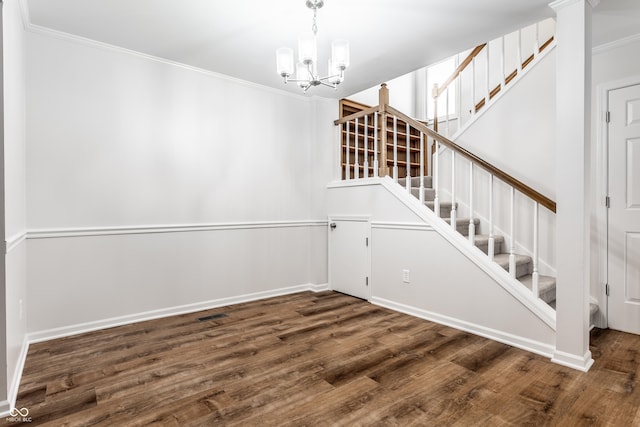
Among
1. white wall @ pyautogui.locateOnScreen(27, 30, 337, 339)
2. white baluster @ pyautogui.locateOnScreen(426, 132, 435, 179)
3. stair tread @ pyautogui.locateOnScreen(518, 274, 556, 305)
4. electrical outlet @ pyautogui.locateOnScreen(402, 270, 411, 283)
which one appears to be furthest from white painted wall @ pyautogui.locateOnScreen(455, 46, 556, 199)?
white wall @ pyautogui.locateOnScreen(27, 30, 337, 339)

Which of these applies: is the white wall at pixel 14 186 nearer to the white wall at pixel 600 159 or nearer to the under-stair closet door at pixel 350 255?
the under-stair closet door at pixel 350 255

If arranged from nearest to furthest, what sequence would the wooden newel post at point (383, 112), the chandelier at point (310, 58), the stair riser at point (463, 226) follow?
the chandelier at point (310, 58)
the stair riser at point (463, 226)
the wooden newel post at point (383, 112)

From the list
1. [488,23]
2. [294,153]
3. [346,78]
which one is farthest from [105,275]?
[488,23]

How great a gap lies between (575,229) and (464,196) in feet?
5.46

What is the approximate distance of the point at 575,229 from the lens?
7.38 feet

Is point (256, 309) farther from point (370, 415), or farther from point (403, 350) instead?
point (370, 415)

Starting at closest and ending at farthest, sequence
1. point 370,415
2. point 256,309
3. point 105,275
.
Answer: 1. point 370,415
2. point 105,275
3. point 256,309

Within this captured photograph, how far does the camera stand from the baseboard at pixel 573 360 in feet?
7.30

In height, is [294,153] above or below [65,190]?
Result: above

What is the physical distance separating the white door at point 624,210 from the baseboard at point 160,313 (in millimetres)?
2957

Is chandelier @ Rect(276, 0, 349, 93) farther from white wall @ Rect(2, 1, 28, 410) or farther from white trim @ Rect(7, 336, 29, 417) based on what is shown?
white trim @ Rect(7, 336, 29, 417)

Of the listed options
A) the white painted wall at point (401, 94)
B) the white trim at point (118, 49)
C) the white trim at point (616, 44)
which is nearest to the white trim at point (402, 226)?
the white trim at point (118, 49)

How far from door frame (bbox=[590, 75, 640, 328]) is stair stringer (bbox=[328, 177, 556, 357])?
101cm

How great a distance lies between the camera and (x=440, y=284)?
3.16 meters
